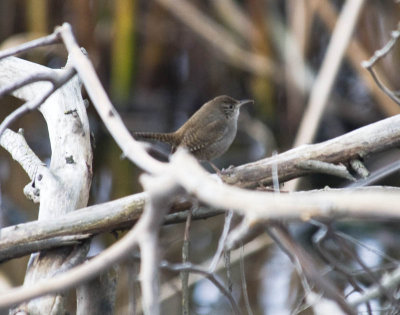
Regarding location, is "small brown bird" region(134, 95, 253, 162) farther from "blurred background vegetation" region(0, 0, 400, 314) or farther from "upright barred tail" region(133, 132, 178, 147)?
"blurred background vegetation" region(0, 0, 400, 314)

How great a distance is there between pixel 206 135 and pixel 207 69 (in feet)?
12.0

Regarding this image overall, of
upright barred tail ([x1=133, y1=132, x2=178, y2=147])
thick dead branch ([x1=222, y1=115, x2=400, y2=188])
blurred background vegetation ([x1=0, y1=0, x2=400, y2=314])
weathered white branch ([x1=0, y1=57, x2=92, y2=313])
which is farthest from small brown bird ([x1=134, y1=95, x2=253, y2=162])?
blurred background vegetation ([x1=0, y1=0, x2=400, y2=314])

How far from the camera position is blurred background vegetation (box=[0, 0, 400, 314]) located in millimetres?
5359

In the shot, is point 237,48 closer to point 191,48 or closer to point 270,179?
point 191,48

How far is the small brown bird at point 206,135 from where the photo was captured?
3.29 metres

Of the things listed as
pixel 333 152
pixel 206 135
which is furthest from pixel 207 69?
pixel 333 152

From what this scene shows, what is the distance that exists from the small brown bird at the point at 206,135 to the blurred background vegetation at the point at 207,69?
1.29 m

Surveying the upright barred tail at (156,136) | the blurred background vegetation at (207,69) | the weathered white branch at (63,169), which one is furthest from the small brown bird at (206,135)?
the blurred background vegetation at (207,69)

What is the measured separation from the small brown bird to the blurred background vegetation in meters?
1.29

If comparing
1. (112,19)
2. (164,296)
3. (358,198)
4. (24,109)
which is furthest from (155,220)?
(112,19)

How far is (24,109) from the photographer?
5.47ft

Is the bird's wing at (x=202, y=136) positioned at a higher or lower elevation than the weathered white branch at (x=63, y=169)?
higher

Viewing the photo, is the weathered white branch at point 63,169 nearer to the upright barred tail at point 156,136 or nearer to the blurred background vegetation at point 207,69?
the upright barred tail at point 156,136

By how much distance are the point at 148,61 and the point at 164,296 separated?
3687 mm
